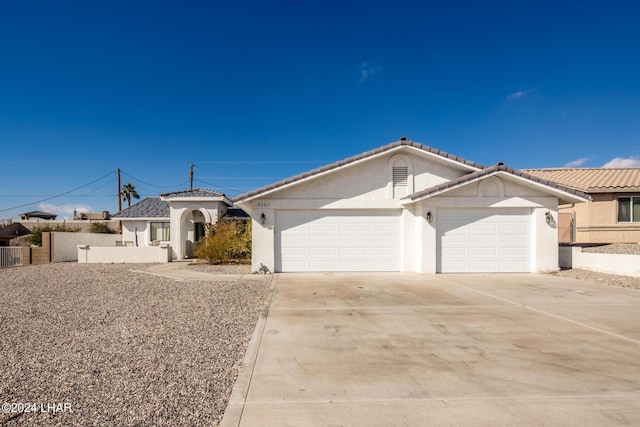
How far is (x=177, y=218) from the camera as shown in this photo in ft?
62.5

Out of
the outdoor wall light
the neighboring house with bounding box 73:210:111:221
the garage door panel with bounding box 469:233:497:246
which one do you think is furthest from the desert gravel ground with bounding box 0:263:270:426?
the neighboring house with bounding box 73:210:111:221

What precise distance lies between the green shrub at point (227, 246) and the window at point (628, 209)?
2034cm

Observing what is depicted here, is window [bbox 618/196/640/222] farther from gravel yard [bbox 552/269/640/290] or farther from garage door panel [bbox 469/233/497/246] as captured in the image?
garage door panel [bbox 469/233/497/246]

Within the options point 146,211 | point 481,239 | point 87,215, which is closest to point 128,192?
point 87,215

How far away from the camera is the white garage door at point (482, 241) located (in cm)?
1214

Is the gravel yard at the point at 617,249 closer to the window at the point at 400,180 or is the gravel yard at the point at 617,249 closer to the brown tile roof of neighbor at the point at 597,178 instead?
the brown tile roof of neighbor at the point at 597,178

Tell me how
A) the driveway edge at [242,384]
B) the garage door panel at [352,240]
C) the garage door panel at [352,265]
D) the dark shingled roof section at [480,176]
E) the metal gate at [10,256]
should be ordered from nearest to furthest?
the driveway edge at [242,384]
the dark shingled roof section at [480,176]
the garage door panel at [352,265]
the garage door panel at [352,240]
the metal gate at [10,256]

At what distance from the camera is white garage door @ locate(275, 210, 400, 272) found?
497 inches

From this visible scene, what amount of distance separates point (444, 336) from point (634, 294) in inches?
271

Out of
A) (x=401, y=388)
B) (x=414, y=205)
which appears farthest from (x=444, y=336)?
(x=414, y=205)

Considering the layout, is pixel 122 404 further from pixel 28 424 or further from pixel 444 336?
pixel 444 336

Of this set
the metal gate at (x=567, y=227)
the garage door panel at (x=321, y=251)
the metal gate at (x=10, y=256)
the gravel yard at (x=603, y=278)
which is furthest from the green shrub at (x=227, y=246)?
the metal gate at (x=567, y=227)

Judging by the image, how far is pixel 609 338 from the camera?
5219mm

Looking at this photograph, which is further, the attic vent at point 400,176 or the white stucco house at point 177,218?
the white stucco house at point 177,218
